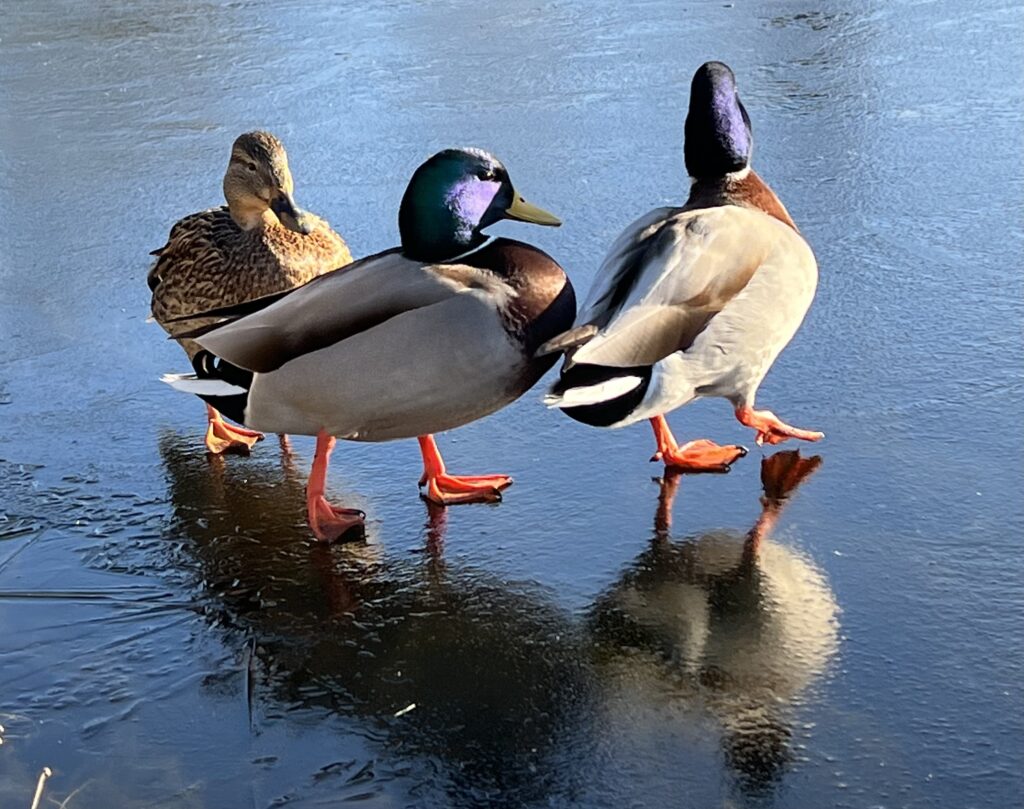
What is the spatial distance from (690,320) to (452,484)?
2.21 ft

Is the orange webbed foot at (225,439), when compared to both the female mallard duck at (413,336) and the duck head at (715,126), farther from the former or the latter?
the duck head at (715,126)

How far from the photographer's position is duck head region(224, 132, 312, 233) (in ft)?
13.3

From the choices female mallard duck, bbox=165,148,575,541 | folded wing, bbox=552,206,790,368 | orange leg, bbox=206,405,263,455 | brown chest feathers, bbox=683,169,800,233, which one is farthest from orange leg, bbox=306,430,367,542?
brown chest feathers, bbox=683,169,800,233

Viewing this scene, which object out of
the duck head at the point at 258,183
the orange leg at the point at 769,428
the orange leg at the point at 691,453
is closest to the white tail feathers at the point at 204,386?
the duck head at the point at 258,183

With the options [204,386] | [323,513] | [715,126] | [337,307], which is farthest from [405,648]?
[715,126]

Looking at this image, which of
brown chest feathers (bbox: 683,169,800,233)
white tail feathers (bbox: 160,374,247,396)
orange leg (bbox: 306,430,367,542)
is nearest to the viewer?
orange leg (bbox: 306,430,367,542)

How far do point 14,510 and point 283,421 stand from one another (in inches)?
26.5

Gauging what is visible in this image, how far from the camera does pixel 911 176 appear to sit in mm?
5219

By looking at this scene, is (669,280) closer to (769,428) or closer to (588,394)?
(588,394)

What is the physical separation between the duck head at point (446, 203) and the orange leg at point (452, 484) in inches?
17.7

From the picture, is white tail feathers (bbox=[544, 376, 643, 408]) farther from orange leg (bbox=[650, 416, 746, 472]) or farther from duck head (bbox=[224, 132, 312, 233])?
duck head (bbox=[224, 132, 312, 233])

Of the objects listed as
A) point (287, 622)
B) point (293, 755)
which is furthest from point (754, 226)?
point (293, 755)

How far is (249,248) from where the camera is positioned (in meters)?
4.03

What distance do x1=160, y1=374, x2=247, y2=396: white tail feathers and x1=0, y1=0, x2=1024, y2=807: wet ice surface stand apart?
10.9 inches
